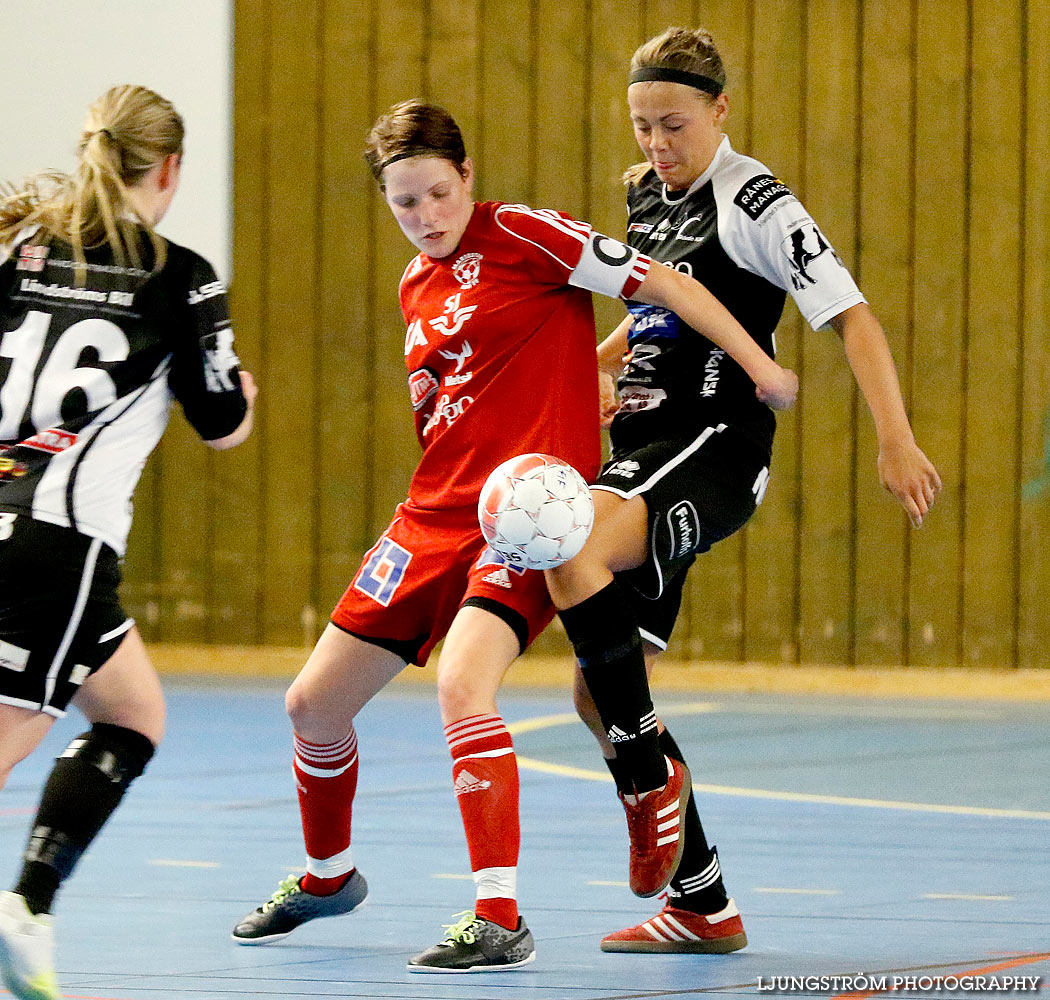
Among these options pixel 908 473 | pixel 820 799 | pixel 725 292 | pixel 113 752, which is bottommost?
pixel 820 799

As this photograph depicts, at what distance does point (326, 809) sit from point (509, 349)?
1014mm

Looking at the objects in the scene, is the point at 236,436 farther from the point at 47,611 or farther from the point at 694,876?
the point at 694,876

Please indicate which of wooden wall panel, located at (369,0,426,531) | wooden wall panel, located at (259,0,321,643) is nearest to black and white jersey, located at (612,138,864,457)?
wooden wall panel, located at (369,0,426,531)

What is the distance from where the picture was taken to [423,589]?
356 cm

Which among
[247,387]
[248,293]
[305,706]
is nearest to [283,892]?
[305,706]

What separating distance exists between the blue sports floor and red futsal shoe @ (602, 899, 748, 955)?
0.04 metres

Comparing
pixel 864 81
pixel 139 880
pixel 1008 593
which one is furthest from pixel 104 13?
pixel 139 880

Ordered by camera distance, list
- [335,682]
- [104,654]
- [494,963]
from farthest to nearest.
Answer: [335,682] < [494,963] < [104,654]

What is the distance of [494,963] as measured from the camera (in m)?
3.27

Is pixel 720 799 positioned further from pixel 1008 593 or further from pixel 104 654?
pixel 1008 593

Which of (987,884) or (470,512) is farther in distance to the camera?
(987,884)

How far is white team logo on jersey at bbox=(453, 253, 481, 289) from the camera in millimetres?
3654

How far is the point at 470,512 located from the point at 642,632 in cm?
44

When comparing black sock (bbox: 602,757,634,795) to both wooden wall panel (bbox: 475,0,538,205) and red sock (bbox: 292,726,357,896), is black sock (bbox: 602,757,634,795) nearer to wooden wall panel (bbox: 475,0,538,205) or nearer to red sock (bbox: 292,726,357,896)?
red sock (bbox: 292,726,357,896)
